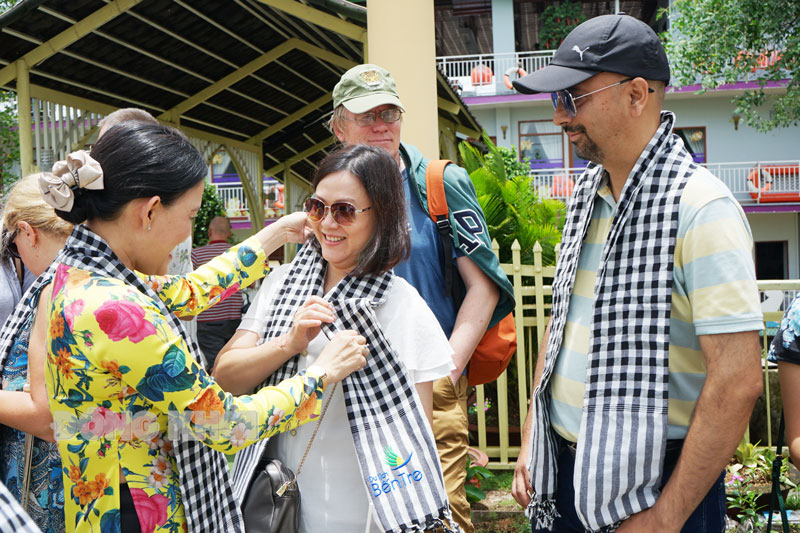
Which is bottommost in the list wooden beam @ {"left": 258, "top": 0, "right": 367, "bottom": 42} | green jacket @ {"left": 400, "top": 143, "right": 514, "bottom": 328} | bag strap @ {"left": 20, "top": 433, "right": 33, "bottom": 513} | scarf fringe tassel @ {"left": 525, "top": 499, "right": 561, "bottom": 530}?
scarf fringe tassel @ {"left": 525, "top": 499, "right": 561, "bottom": 530}

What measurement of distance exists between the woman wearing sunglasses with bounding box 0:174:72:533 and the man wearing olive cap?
121 centimetres

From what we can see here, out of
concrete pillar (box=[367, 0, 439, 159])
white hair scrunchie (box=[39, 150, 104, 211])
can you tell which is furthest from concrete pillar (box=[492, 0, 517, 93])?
white hair scrunchie (box=[39, 150, 104, 211])

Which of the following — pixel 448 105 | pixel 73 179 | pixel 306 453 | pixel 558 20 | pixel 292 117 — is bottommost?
pixel 306 453

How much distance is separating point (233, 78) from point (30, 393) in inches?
354

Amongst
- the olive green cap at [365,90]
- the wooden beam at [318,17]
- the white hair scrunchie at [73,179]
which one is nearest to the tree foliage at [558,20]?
the wooden beam at [318,17]

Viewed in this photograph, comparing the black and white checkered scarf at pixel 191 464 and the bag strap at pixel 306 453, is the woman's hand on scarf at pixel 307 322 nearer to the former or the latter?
the bag strap at pixel 306 453

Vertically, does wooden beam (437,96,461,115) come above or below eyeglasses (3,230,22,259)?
above

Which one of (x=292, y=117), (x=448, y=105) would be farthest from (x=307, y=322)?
(x=292, y=117)

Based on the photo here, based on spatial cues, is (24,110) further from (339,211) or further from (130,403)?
(130,403)

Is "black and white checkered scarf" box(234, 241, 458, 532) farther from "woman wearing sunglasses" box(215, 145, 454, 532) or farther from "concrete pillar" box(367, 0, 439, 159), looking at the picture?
"concrete pillar" box(367, 0, 439, 159)

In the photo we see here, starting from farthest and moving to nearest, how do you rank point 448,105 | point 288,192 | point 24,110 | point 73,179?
point 288,192
point 448,105
point 24,110
point 73,179

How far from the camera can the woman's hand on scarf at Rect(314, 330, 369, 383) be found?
6.12ft

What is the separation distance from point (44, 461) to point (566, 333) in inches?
67.1

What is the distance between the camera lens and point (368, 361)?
6.44ft
